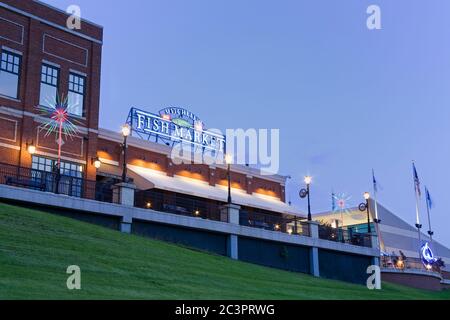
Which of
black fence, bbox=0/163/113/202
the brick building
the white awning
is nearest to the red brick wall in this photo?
the brick building

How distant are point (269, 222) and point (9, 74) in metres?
17.3

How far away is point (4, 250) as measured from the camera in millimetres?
18078

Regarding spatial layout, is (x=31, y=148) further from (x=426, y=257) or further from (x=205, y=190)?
(x=426, y=257)

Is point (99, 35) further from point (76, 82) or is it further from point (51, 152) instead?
point (51, 152)

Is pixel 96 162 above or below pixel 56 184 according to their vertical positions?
above

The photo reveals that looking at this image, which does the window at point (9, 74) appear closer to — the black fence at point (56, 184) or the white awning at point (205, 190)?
the black fence at point (56, 184)

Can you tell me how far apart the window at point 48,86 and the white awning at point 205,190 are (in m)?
7.77

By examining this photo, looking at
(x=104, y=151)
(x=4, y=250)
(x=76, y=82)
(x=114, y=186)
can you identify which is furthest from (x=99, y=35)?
(x=4, y=250)

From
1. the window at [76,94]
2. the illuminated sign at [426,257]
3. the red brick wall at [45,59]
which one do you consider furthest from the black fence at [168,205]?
the illuminated sign at [426,257]

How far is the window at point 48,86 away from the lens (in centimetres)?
3728

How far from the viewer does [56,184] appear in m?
30.0

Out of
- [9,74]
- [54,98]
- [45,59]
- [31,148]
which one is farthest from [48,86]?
[31,148]
